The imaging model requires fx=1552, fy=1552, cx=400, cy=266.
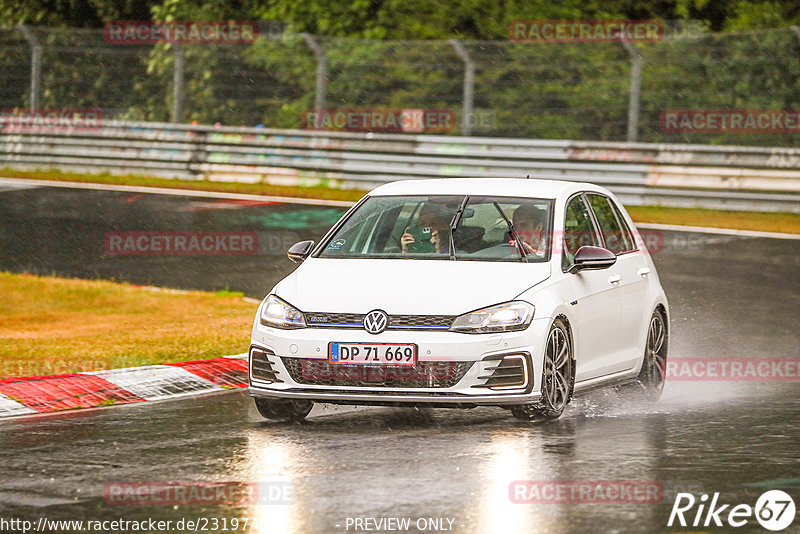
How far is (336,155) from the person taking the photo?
26.8m

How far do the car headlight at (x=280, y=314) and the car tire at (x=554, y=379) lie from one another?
4.55 feet

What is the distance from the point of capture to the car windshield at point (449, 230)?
392 inches

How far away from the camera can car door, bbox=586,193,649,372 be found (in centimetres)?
1058

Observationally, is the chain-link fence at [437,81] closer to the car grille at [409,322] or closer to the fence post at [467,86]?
the fence post at [467,86]

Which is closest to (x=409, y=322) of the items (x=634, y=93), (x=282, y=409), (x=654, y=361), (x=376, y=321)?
(x=376, y=321)

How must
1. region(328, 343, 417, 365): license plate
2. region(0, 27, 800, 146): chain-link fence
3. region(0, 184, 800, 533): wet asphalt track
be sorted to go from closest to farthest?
region(0, 184, 800, 533): wet asphalt track → region(328, 343, 417, 365): license plate → region(0, 27, 800, 146): chain-link fence

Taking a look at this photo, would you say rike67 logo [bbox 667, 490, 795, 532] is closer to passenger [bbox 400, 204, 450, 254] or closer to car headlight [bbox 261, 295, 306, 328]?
car headlight [bbox 261, 295, 306, 328]

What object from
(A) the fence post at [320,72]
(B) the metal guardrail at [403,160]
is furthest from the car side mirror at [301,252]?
(A) the fence post at [320,72]

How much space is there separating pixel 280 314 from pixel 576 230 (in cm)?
228

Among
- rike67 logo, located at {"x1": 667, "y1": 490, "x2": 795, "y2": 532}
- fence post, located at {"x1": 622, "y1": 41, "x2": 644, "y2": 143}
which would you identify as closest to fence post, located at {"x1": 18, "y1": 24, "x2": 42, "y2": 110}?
fence post, located at {"x1": 622, "y1": 41, "x2": 644, "y2": 143}

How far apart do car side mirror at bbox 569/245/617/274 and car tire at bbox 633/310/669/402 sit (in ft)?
4.02

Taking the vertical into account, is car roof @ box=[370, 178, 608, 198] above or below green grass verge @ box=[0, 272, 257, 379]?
above

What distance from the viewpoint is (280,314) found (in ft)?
30.7

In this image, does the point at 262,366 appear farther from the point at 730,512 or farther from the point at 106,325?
the point at 106,325
